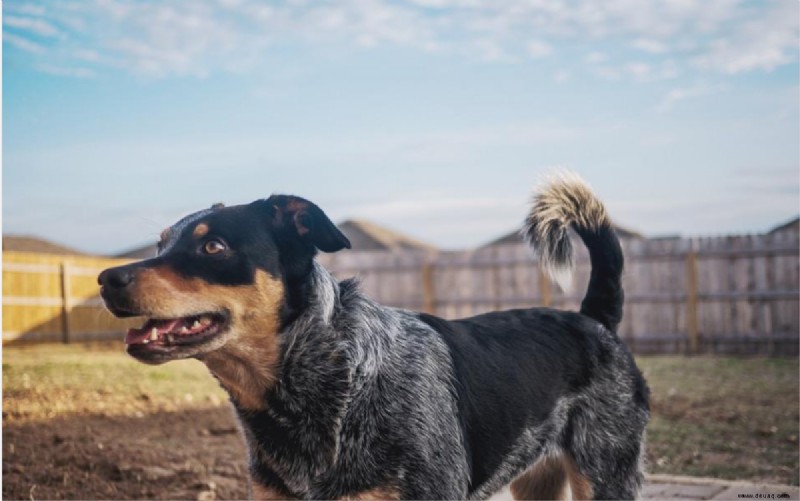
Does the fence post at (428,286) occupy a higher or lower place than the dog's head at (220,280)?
lower

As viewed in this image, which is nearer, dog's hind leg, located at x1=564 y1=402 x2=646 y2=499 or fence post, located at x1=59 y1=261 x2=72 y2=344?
dog's hind leg, located at x1=564 y1=402 x2=646 y2=499

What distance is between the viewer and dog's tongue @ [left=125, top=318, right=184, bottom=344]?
316 cm

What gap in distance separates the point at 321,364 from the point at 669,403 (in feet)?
26.6

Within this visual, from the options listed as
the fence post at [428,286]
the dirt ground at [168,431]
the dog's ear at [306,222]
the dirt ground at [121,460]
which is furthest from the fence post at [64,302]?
the dog's ear at [306,222]

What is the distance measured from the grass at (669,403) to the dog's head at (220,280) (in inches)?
186

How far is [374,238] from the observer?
118ft

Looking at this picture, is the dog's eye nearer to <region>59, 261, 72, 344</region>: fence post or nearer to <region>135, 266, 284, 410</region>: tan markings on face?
<region>135, 266, 284, 410</region>: tan markings on face

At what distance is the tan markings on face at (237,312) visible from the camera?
3070 millimetres

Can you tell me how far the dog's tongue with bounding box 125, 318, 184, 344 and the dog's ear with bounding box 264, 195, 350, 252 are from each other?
0.54m

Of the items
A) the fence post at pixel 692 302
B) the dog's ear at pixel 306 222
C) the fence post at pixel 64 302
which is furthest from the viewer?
the fence post at pixel 64 302

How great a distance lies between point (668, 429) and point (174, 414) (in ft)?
16.3

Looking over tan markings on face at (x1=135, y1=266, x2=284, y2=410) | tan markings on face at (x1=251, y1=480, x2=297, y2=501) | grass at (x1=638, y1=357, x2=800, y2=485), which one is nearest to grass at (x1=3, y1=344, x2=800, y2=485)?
grass at (x1=638, y1=357, x2=800, y2=485)

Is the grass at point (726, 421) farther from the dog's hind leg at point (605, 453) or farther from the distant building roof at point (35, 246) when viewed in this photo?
the distant building roof at point (35, 246)

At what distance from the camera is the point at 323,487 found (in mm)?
3281
